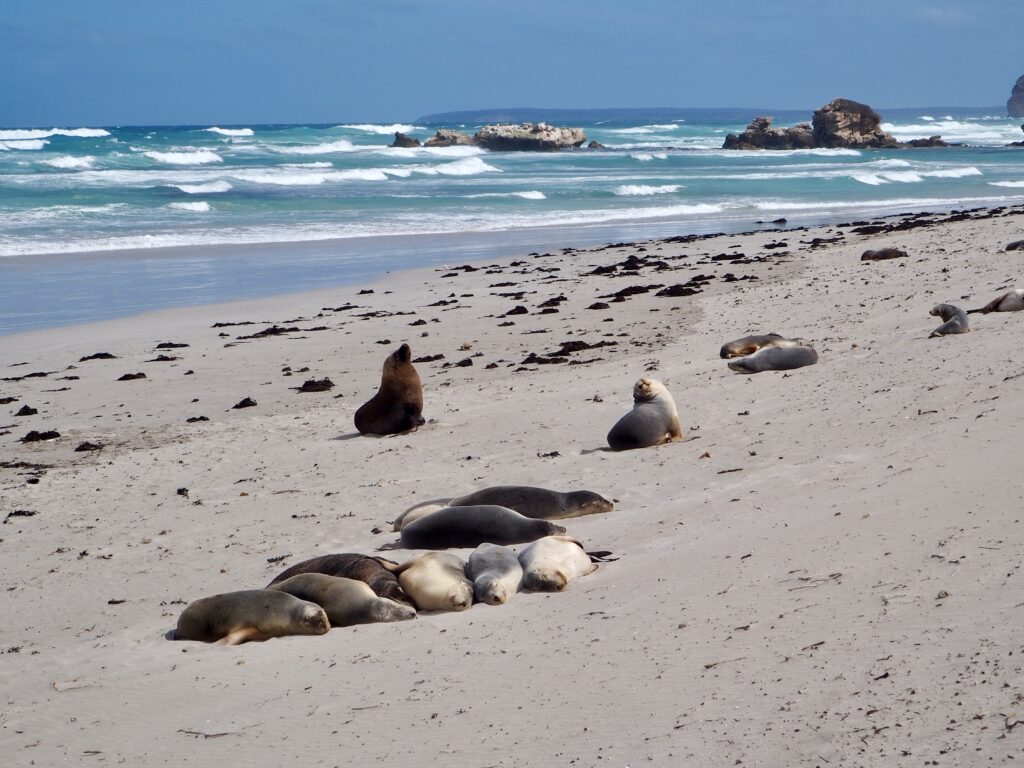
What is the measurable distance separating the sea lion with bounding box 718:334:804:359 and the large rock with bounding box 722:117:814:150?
6219 centimetres

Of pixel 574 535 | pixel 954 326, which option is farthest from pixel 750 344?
pixel 574 535

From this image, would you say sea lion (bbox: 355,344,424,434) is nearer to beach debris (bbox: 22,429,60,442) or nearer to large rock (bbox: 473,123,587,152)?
beach debris (bbox: 22,429,60,442)

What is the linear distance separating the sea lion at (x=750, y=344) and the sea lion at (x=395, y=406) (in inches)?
106

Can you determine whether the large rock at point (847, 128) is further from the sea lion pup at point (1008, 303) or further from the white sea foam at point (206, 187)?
the sea lion pup at point (1008, 303)

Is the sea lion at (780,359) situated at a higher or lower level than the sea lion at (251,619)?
higher

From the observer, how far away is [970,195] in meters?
33.3

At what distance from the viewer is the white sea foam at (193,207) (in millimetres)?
30500

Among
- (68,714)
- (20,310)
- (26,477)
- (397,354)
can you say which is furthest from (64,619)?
(20,310)

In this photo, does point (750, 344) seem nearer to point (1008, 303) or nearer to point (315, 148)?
point (1008, 303)

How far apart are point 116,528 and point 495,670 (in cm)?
352

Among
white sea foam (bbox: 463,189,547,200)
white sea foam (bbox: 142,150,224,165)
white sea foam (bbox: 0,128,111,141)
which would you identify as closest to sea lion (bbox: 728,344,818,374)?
white sea foam (bbox: 463,189,547,200)

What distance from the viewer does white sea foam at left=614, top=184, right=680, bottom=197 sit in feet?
117

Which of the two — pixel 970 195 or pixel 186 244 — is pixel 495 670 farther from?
pixel 970 195

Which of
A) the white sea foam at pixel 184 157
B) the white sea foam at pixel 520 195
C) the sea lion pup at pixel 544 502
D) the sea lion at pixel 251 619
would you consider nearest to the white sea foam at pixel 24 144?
the white sea foam at pixel 184 157
